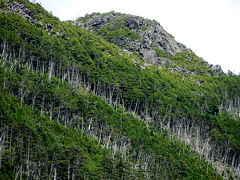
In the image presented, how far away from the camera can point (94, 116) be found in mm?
86000

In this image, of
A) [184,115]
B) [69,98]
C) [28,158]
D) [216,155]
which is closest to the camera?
[28,158]

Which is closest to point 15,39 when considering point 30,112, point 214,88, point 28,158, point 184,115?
point 30,112

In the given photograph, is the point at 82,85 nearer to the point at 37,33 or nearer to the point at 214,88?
the point at 37,33

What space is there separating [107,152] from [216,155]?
166 ft

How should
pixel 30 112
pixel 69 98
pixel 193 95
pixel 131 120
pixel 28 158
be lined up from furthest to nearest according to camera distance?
1. pixel 193 95
2. pixel 131 120
3. pixel 69 98
4. pixel 30 112
5. pixel 28 158

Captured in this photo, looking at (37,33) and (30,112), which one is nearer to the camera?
(30,112)

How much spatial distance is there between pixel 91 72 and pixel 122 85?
1336 centimetres

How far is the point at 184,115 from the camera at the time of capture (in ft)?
377

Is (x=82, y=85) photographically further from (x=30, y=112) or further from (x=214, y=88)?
(x=214, y=88)

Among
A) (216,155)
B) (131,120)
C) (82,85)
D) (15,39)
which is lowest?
(216,155)

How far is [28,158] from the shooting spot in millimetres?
55625

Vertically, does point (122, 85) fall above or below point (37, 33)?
below

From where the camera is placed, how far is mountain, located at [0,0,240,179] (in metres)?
59.7

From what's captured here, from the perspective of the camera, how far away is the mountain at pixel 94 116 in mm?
59656
